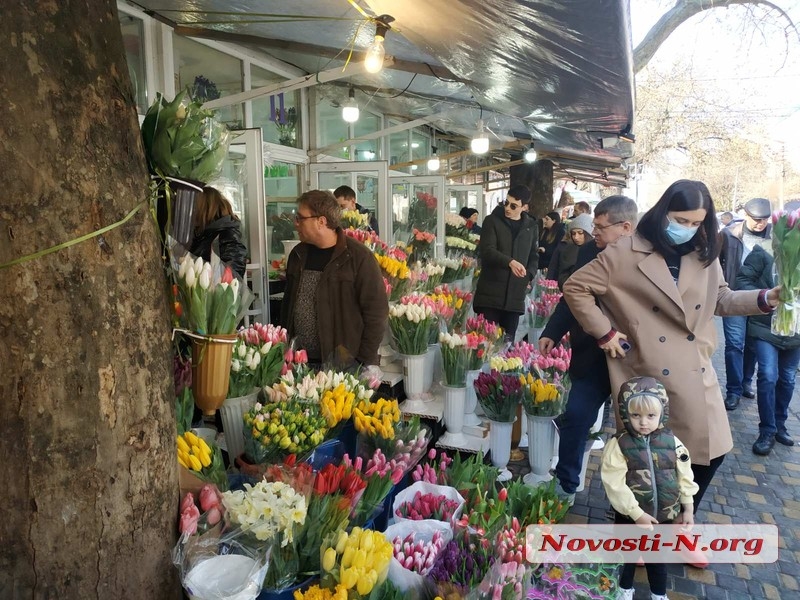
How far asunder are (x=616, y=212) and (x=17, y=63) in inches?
114

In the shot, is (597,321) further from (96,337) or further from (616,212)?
(96,337)

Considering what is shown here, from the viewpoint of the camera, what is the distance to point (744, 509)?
317 cm

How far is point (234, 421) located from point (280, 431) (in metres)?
0.42

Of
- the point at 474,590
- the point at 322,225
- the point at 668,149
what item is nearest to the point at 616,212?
the point at 322,225

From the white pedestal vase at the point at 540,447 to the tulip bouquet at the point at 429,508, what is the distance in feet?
4.41

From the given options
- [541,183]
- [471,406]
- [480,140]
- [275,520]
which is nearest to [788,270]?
[471,406]

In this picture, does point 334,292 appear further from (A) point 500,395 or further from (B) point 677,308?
(B) point 677,308

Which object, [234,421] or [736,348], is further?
[736,348]

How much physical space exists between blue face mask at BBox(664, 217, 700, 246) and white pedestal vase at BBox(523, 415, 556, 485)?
114 centimetres

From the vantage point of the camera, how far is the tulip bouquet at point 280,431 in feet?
5.49

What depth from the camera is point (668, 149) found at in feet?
65.4

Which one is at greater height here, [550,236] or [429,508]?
[550,236]

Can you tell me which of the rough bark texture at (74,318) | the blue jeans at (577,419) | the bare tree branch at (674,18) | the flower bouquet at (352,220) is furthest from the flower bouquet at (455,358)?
the bare tree branch at (674,18)

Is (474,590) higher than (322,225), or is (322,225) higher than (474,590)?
(322,225)
